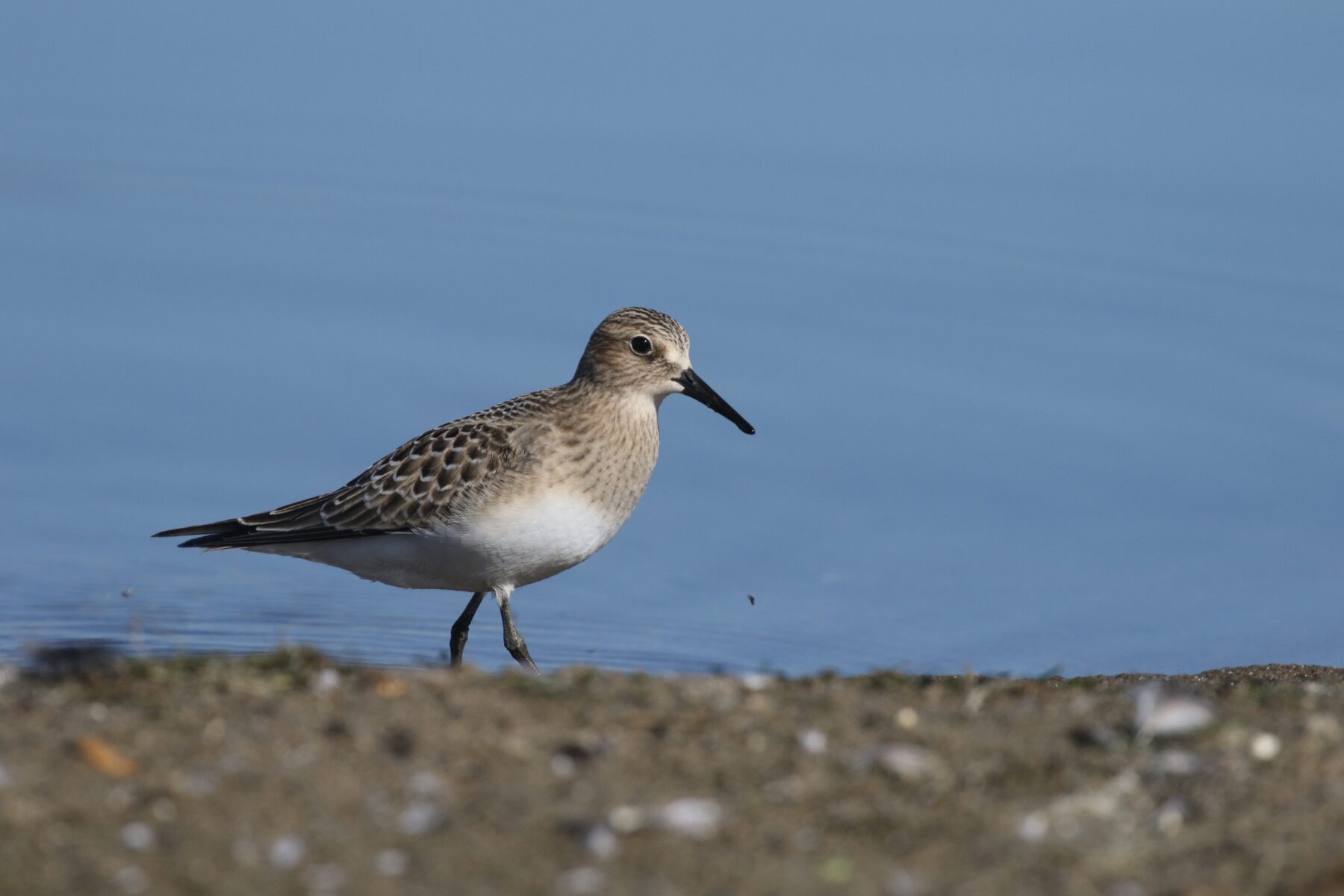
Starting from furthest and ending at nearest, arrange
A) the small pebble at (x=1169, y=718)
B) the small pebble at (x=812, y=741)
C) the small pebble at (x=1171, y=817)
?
the small pebble at (x=1169, y=718) < the small pebble at (x=812, y=741) < the small pebble at (x=1171, y=817)

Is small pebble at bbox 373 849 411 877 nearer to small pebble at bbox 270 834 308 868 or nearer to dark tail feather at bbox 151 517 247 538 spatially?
small pebble at bbox 270 834 308 868

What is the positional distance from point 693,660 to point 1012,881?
5.76m

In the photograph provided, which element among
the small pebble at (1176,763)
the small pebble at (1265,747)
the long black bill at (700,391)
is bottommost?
the small pebble at (1176,763)

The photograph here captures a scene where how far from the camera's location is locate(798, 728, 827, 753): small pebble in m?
4.86

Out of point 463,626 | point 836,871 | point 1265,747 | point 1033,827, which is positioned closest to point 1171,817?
point 1033,827

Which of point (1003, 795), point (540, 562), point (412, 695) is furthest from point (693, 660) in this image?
point (1003, 795)

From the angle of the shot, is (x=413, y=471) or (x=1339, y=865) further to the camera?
(x=413, y=471)

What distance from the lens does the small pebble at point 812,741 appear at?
4855mm

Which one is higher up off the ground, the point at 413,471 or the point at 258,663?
the point at 413,471

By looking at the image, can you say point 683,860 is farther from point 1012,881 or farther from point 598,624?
point 598,624

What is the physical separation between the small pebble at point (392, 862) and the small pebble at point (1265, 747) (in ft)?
7.87

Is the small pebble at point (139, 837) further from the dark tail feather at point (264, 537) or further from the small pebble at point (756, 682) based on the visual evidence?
the dark tail feather at point (264, 537)

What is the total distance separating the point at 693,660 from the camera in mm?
9727

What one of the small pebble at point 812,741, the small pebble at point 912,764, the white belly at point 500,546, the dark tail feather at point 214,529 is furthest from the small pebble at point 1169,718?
the dark tail feather at point 214,529
